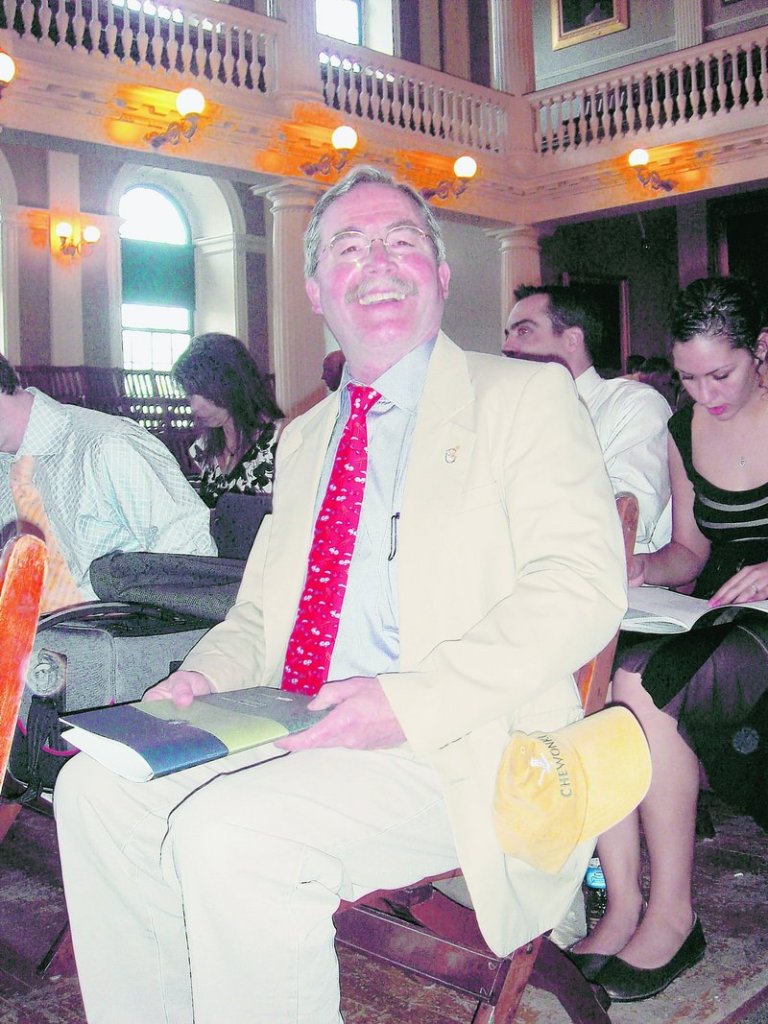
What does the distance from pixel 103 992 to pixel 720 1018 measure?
3.64ft

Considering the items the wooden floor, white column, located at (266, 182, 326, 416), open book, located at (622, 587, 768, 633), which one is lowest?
the wooden floor

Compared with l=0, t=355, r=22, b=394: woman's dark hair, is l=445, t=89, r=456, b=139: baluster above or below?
above

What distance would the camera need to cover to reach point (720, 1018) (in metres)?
1.84

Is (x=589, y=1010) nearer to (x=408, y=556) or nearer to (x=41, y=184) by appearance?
(x=408, y=556)

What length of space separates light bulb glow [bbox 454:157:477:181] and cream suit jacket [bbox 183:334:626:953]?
946 centimetres

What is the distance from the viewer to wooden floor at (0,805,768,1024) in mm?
1885

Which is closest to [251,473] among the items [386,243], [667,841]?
[386,243]

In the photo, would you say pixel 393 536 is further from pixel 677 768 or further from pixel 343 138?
pixel 343 138

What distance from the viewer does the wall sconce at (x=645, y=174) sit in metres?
10.5

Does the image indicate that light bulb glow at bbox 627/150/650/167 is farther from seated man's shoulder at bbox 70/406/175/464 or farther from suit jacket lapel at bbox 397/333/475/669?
suit jacket lapel at bbox 397/333/475/669

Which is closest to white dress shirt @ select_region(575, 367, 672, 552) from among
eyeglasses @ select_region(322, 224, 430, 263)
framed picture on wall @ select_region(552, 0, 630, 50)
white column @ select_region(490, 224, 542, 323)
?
eyeglasses @ select_region(322, 224, 430, 263)

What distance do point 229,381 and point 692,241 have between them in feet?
35.5

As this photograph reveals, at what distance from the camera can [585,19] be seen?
14.2m

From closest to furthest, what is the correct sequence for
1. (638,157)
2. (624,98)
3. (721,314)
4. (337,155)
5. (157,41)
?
(721,314) < (157,41) < (337,155) < (638,157) < (624,98)
